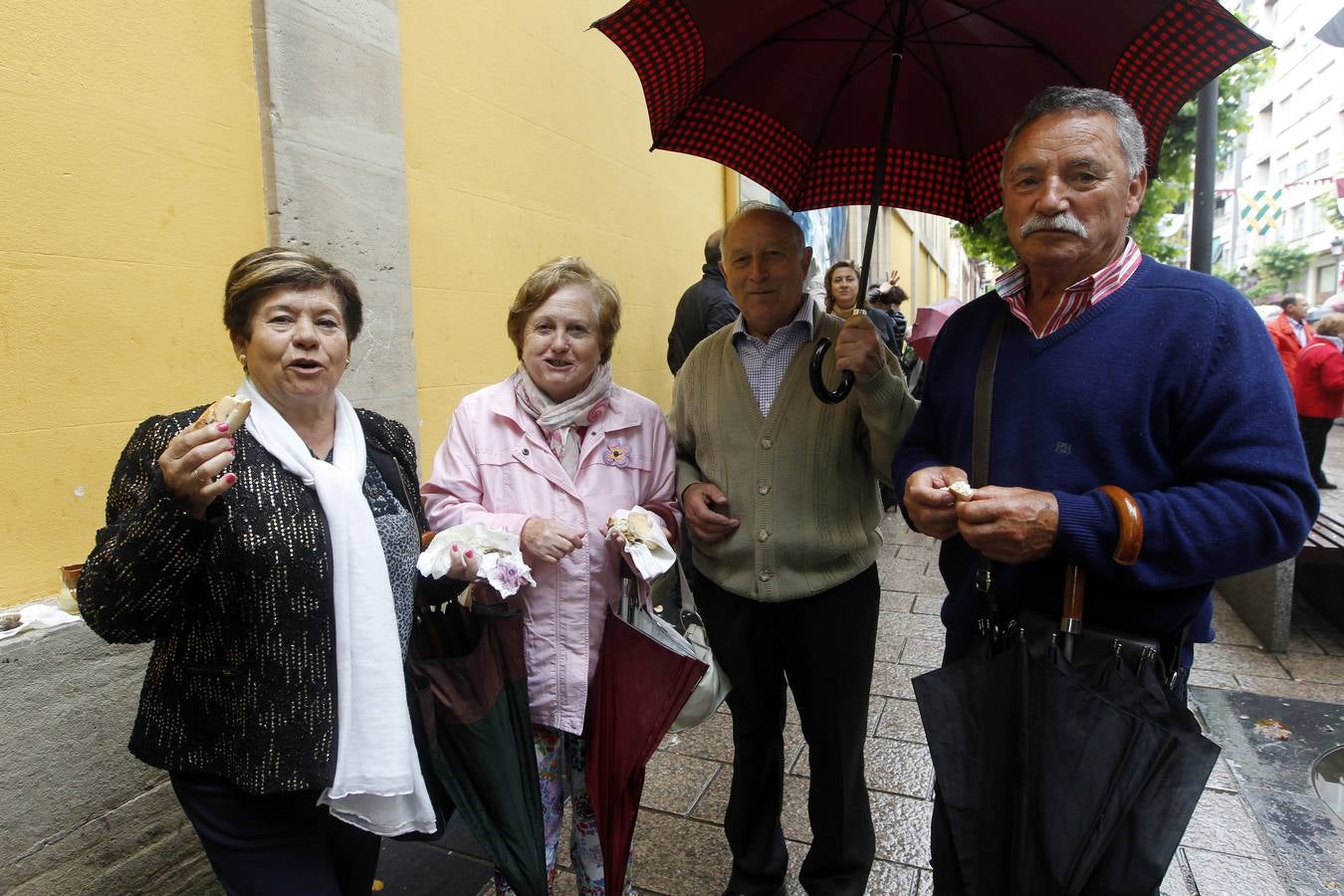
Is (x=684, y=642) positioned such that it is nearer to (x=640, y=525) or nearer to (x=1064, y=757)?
(x=640, y=525)

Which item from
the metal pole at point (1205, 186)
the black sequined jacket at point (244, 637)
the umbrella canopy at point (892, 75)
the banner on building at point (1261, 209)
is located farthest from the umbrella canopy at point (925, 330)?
the banner on building at point (1261, 209)

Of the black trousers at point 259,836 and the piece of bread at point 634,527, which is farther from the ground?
the piece of bread at point 634,527

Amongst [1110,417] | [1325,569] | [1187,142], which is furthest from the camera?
[1187,142]

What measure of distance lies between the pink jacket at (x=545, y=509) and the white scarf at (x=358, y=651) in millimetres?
380

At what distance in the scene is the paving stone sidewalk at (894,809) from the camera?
Result: 8.79ft

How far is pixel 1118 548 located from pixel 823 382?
3.21ft

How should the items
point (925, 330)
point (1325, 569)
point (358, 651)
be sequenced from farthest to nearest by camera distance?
point (925, 330), point (1325, 569), point (358, 651)

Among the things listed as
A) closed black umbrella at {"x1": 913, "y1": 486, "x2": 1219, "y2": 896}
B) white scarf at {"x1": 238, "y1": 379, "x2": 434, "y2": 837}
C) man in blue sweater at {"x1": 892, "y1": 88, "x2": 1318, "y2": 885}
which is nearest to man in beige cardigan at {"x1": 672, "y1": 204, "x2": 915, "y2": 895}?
man in blue sweater at {"x1": 892, "y1": 88, "x2": 1318, "y2": 885}

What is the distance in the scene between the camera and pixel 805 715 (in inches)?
97.0

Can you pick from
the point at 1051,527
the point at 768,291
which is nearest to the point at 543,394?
the point at 768,291

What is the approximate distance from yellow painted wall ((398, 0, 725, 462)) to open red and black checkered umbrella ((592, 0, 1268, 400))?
5.49 feet

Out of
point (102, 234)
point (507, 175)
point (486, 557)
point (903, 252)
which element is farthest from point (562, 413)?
point (903, 252)

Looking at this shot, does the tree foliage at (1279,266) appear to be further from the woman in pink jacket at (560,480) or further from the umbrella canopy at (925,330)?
the woman in pink jacket at (560,480)

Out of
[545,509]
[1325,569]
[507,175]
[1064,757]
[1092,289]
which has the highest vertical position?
[507,175]
